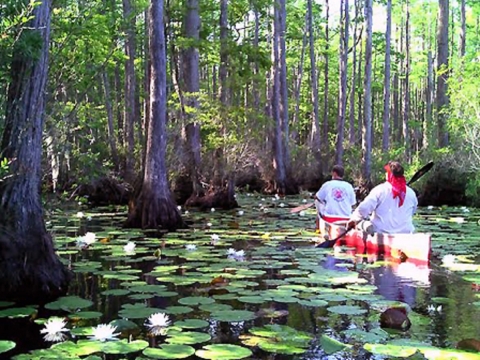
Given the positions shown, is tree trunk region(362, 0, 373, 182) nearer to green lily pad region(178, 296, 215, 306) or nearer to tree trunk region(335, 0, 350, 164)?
tree trunk region(335, 0, 350, 164)

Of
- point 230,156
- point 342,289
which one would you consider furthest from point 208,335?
point 230,156

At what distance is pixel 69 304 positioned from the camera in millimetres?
4449

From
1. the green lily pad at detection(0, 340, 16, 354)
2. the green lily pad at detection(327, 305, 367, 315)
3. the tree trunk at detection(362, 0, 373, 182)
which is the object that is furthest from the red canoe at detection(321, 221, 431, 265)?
the tree trunk at detection(362, 0, 373, 182)

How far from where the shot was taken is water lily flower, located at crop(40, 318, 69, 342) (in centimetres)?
346

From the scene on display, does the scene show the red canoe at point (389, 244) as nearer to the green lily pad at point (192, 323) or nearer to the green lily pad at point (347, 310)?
the green lily pad at point (347, 310)

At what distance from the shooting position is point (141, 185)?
1017 centimetres

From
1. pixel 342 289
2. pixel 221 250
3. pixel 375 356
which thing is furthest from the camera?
pixel 221 250

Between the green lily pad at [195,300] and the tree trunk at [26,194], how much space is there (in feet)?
3.72

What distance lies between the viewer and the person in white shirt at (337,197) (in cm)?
895

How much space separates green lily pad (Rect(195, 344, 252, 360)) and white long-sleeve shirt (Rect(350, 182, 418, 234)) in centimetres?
385

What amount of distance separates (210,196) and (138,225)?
419 cm

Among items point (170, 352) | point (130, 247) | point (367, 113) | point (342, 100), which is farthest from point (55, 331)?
Answer: point (342, 100)

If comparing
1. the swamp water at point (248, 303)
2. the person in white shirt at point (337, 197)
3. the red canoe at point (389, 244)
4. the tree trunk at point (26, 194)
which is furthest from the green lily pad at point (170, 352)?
the person in white shirt at point (337, 197)

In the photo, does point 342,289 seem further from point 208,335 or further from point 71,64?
point 71,64
